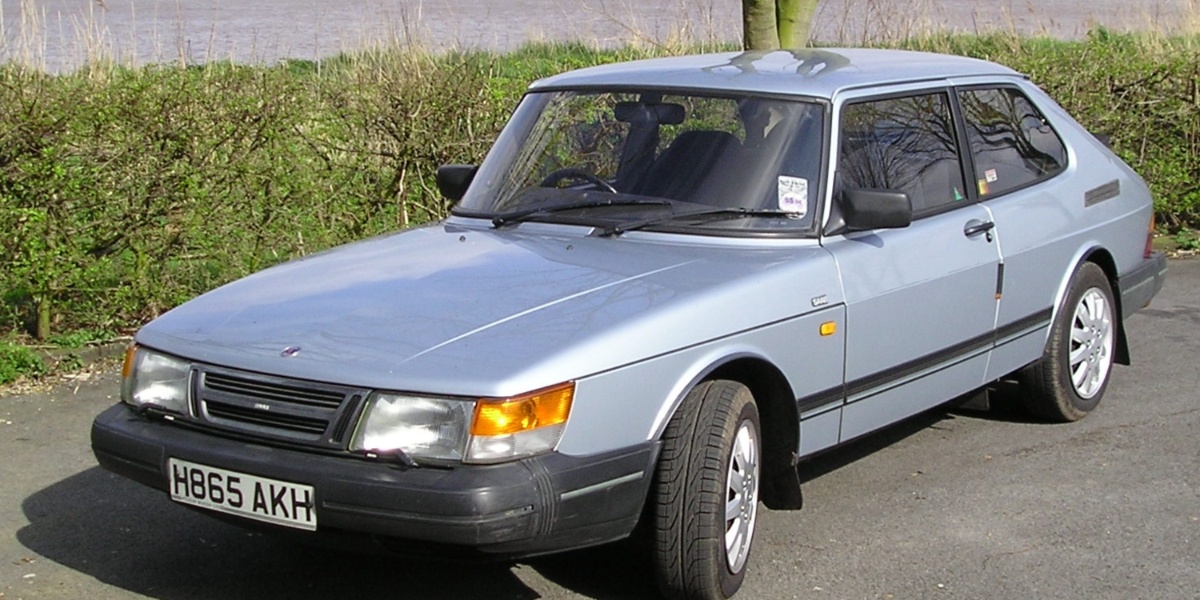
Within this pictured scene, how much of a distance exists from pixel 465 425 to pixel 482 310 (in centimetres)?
57

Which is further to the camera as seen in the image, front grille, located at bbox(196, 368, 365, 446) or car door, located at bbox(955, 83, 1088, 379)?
car door, located at bbox(955, 83, 1088, 379)

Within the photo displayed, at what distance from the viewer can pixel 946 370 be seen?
5.89m

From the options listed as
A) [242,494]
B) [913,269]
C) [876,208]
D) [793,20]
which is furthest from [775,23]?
[242,494]

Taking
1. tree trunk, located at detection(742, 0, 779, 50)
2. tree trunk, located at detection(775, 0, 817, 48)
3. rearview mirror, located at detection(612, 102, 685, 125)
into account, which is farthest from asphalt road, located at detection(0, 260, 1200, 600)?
tree trunk, located at detection(775, 0, 817, 48)

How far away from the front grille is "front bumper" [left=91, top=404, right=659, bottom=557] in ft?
0.17

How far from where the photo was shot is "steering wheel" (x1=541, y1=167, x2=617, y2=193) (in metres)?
5.75

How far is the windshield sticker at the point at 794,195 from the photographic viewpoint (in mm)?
5438

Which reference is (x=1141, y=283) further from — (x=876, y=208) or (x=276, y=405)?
(x=276, y=405)

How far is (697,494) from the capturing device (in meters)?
4.53

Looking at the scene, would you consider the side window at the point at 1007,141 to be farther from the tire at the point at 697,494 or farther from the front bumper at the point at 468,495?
the front bumper at the point at 468,495

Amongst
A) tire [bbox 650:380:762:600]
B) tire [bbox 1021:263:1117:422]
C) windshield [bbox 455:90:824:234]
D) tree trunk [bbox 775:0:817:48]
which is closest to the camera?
tire [bbox 650:380:762:600]

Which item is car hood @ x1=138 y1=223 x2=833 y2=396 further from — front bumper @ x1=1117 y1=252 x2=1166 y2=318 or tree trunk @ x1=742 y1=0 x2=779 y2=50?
tree trunk @ x1=742 y1=0 x2=779 y2=50

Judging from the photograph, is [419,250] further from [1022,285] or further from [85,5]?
[85,5]

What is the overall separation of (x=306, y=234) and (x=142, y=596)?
395 cm
